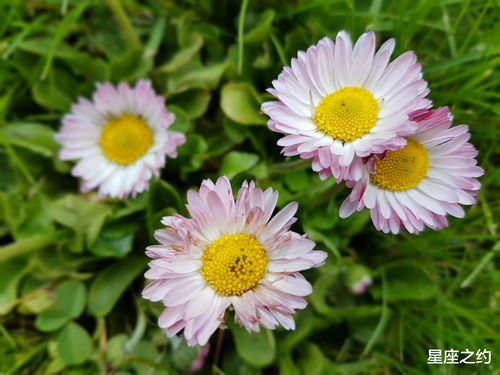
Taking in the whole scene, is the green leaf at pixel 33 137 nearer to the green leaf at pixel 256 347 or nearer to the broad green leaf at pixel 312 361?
the green leaf at pixel 256 347

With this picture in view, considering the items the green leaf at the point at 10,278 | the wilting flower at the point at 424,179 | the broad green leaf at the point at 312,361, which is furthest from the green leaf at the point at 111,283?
the wilting flower at the point at 424,179

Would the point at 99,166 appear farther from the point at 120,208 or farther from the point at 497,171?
the point at 497,171

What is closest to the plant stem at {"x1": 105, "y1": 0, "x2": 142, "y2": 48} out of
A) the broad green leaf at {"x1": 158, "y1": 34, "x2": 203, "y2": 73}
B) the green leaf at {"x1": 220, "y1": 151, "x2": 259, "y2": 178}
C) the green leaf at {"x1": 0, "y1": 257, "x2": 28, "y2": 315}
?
the broad green leaf at {"x1": 158, "y1": 34, "x2": 203, "y2": 73}

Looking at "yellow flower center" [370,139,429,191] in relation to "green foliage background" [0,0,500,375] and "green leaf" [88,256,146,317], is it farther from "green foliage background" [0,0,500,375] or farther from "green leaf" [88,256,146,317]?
"green leaf" [88,256,146,317]

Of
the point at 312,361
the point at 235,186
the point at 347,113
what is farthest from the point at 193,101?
the point at 312,361

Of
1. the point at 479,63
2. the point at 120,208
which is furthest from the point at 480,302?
the point at 120,208

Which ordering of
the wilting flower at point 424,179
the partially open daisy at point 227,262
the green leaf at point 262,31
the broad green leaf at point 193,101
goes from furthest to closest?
1. the broad green leaf at point 193,101
2. the green leaf at point 262,31
3. the wilting flower at point 424,179
4. the partially open daisy at point 227,262
